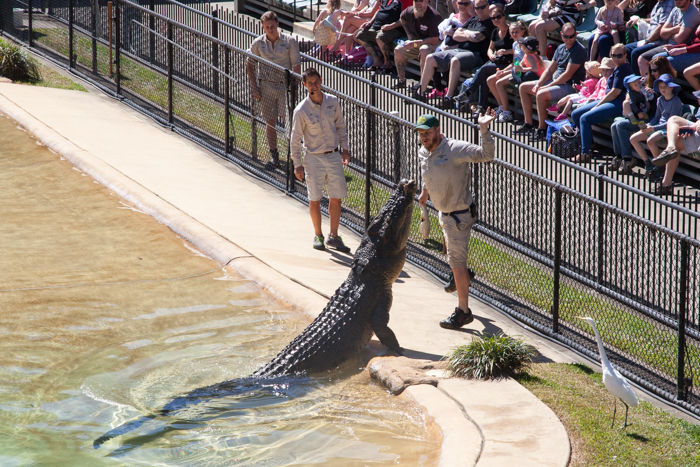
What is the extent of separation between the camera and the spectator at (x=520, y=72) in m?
12.3

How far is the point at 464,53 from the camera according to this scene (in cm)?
1337

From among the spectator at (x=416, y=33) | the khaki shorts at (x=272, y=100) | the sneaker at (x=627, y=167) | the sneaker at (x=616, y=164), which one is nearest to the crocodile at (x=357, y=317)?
the khaki shorts at (x=272, y=100)

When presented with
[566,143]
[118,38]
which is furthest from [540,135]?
[118,38]

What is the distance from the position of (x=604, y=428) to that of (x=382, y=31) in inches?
428

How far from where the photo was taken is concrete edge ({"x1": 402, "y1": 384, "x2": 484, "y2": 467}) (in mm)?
4855

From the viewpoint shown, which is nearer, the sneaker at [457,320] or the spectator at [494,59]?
the sneaker at [457,320]

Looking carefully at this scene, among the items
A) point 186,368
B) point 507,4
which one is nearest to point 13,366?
point 186,368

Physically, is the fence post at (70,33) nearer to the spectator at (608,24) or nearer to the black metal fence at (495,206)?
the black metal fence at (495,206)

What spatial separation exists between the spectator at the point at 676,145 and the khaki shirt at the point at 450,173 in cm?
383

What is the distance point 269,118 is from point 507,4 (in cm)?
550

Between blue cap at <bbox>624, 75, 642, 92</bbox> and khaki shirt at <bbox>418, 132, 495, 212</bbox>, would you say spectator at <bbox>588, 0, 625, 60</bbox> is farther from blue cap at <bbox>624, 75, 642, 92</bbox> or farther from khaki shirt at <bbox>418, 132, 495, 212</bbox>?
khaki shirt at <bbox>418, 132, 495, 212</bbox>

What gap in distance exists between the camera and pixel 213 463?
513 cm

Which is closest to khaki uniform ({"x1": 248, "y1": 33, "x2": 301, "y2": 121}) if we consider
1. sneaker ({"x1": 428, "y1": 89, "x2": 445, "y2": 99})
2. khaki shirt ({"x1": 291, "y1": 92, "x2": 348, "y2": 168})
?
khaki shirt ({"x1": 291, "y1": 92, "x2": 348, "y2": 168})

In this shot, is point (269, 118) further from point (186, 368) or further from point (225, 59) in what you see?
point (186, 368)
